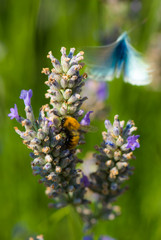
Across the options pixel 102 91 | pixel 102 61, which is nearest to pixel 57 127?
pixel 102 61

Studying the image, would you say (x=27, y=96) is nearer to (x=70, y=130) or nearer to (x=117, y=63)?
(x=70, y=130)

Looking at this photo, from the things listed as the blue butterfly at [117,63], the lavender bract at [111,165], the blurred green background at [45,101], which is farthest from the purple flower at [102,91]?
the lavender bract at [111,165]

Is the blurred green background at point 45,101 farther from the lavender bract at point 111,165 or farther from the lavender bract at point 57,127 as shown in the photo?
the lavender bract at point 57,127

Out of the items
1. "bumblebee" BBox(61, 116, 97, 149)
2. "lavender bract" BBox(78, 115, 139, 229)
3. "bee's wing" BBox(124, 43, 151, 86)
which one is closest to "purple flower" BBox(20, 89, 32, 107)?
"bumblebee" BBox(61, 116, 97, 149)

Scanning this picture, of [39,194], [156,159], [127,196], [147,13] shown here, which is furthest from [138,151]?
[147,13]

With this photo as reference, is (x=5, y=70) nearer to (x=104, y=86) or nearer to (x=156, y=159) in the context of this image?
(x=104, y=86)

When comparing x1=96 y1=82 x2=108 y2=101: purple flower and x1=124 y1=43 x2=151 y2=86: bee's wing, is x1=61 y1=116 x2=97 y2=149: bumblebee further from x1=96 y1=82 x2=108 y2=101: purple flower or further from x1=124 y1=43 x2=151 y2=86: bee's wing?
x1=96 y1=82 x2=108 y2=101: purple flower
